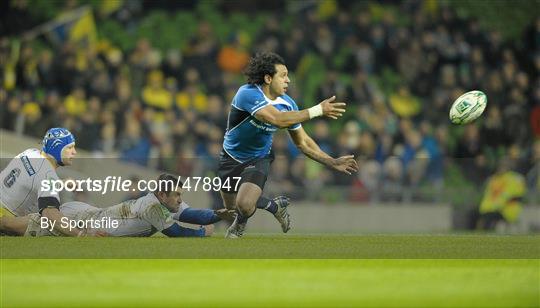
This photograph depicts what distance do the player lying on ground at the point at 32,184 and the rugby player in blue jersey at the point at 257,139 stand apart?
192cm

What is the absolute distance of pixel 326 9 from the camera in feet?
89.0

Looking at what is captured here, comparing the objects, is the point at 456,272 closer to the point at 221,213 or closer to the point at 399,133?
the point at 221,213

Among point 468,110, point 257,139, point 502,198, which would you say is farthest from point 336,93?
point 257,139

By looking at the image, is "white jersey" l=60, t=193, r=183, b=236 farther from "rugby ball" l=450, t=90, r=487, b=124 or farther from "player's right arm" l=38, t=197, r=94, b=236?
"rugby ball" l=450, t=90, r=487, b=124

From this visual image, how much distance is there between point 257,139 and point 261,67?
3.03 feet

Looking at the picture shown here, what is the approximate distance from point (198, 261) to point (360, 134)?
1120 centimetres

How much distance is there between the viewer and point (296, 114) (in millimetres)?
13633

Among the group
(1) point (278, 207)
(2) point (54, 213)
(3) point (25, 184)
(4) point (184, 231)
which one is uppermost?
(3) point (25, 184)

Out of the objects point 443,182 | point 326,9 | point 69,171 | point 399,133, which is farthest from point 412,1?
point 69,171

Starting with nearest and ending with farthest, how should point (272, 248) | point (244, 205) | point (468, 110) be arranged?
point (272, 248) < point (244, 205) < point (468, 110)

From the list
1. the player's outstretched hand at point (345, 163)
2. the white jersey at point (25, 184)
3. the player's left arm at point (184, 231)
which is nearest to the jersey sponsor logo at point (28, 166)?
the white jersey at point (25, 184)

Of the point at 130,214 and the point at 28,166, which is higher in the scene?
the point at 28,166

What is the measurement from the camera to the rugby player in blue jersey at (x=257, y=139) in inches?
552

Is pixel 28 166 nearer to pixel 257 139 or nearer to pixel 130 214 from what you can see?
pixel 130 214
